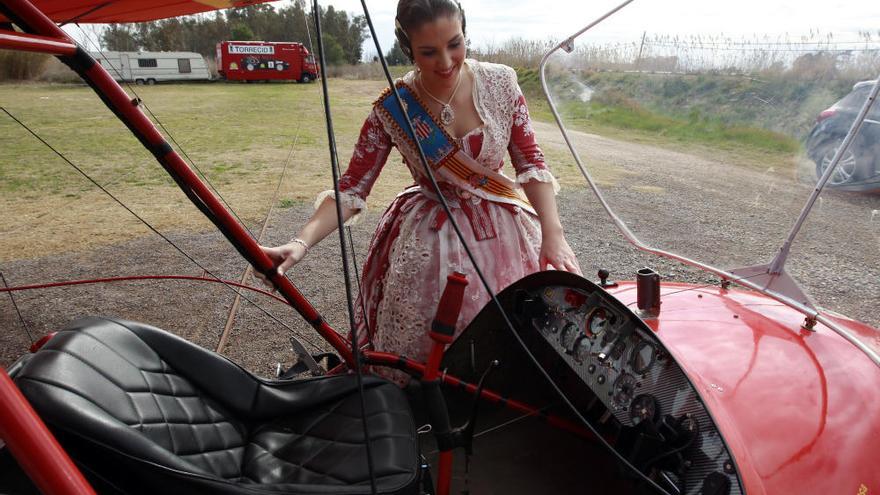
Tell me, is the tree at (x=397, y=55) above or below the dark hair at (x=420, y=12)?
below

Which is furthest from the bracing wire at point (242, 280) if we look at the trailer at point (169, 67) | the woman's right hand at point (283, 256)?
the trailer at point (169, 67)

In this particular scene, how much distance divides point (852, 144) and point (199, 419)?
6.16ft

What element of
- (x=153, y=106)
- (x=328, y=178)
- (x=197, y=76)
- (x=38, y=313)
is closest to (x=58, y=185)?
(x=328, y=178)

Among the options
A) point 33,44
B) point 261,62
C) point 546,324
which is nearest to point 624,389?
point 546,324

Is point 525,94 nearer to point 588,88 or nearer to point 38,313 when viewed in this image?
point 588,88

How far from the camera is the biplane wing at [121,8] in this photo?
363 centimetres

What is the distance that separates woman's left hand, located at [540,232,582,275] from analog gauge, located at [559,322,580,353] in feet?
1.70

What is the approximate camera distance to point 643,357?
142 centimetres

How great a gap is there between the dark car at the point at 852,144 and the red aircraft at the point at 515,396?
0.07 feet

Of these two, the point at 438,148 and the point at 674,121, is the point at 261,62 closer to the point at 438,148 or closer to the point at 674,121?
the point at 438,148

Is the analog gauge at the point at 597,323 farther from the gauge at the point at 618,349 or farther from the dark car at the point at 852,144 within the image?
the dark car at the point at 852,144

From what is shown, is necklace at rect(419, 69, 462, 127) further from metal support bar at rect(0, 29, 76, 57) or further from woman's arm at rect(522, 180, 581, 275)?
metal support bar at rect(0, 29, 76, 57)

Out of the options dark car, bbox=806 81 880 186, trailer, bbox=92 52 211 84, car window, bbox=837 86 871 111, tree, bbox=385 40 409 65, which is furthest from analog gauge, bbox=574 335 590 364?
trailer, bbox=92 52 211 84

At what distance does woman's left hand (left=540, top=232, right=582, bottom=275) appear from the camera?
2.18 m
